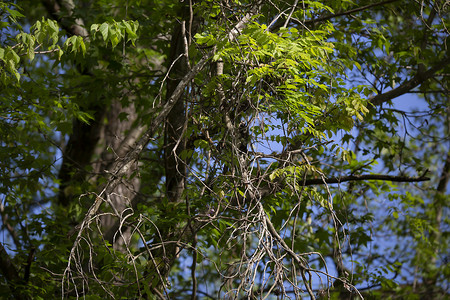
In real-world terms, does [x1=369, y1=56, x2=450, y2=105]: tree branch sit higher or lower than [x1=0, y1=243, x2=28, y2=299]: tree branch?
higher

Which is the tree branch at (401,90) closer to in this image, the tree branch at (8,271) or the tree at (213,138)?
the tree at (213,138)

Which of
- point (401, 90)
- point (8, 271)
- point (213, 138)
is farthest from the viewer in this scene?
point (401, 90)

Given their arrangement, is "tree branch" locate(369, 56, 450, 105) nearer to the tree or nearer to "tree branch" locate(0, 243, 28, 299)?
the tree

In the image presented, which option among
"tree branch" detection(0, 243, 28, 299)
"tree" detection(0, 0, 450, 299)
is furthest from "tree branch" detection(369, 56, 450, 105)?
"tree branch" detection(0, 243, 28, 299)

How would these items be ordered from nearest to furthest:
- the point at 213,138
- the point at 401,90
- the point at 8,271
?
the point at 213,138 < the point at 8,271 < the point at 401,90

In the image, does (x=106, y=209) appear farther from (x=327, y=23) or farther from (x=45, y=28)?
(x=327, y=23)

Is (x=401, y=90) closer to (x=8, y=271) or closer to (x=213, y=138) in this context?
(x=213, y=138)

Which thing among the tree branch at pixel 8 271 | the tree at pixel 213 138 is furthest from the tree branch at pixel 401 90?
the tree branch at pixel 8 271

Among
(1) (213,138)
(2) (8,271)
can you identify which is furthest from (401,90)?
(2) (8,271)

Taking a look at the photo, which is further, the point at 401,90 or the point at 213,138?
the point at 401,90

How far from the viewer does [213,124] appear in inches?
151

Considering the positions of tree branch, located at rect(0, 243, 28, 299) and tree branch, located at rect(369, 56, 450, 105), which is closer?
tree branch, located at rect(0, 243, 28, 299)

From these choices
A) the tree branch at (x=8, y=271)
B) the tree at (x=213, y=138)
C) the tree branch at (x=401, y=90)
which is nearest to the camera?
the tree at (x=213, y=138)

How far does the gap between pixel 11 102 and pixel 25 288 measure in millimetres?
1558
